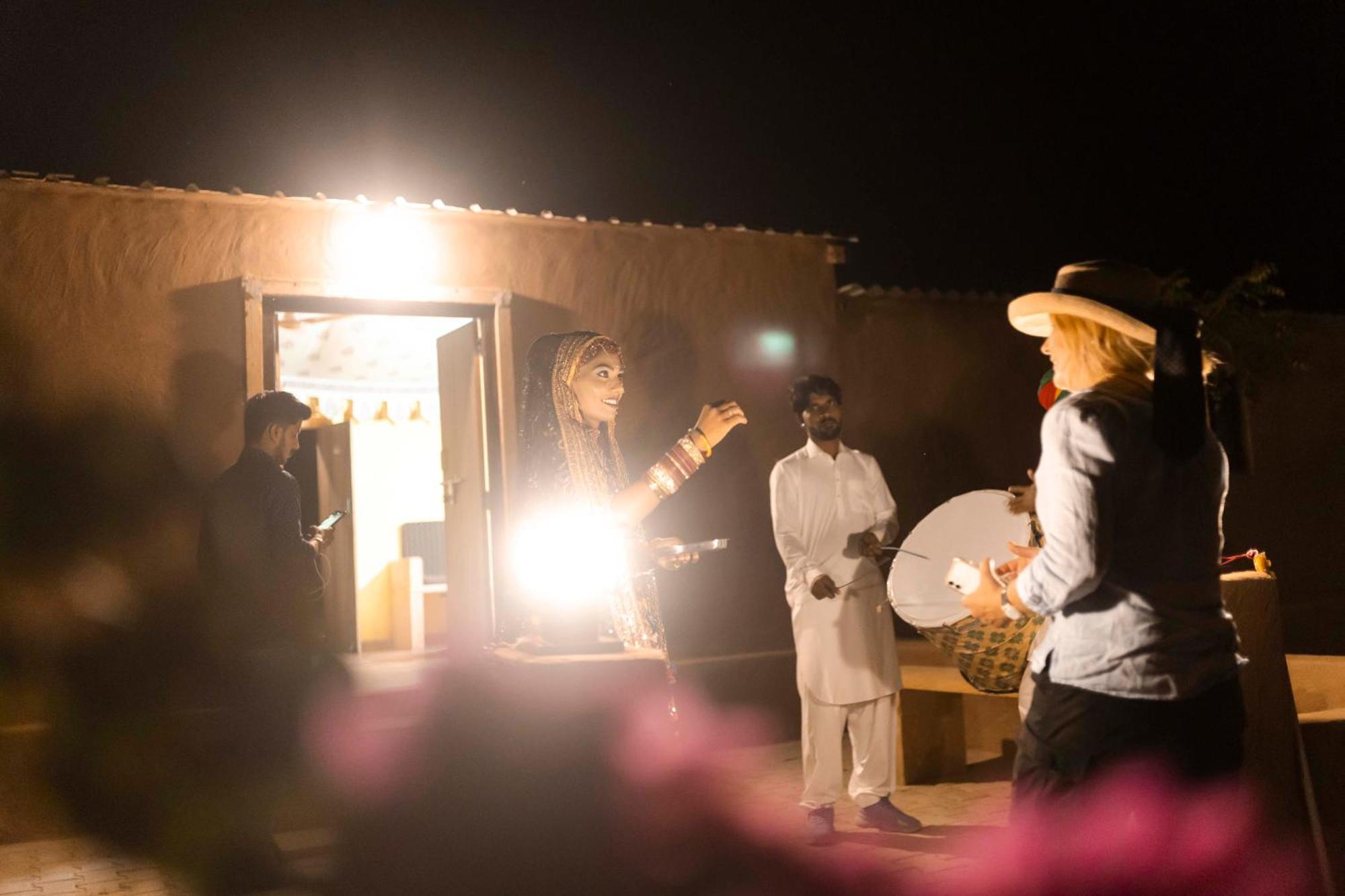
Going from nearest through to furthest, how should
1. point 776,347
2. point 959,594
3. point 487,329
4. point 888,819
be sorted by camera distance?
1. point 959,594
2. point 888,819
3. point 487,329
4. point 776,347

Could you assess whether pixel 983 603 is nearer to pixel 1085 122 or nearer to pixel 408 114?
pixel 408 114

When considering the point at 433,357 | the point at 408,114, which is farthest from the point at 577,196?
the point at 433,357

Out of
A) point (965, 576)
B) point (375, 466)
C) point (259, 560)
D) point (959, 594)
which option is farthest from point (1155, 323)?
point (375, 466)

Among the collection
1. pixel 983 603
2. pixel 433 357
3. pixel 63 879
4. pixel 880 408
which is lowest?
pixel 63 879

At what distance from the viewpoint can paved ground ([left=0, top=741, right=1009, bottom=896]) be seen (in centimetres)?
508

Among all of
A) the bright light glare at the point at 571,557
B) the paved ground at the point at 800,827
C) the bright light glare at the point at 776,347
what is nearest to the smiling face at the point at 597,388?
the bright light glare at the point at 571,557

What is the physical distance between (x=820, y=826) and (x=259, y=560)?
101 inches

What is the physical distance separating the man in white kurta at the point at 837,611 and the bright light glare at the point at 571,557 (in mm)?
1511

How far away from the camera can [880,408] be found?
902cm

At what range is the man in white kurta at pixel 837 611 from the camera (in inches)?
219

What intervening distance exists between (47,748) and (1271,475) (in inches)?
379

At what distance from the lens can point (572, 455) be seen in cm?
442

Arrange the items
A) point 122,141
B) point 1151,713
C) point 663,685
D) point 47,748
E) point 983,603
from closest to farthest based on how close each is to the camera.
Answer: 1. point 1151,713
2. point 983,603
3. point 663,685
4. point 47,748
5. point 122,141

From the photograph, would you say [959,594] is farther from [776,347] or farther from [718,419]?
[776,347]
